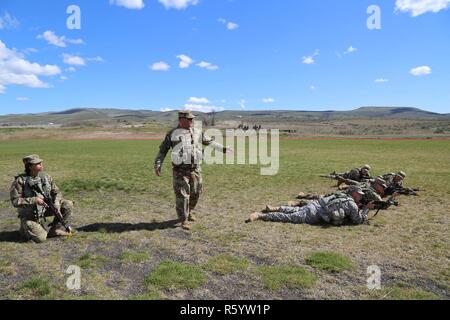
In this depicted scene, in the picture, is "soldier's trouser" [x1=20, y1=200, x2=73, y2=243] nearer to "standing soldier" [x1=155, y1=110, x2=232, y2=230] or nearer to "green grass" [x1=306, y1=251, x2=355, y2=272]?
"standing soldier" [x1=155, y1=110, x2=232, y2=230]

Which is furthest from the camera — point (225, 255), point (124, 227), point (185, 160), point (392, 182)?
point (392, 182)

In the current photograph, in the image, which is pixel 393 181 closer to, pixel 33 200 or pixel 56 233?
pixel 56 233

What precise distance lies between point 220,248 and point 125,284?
2399 mm

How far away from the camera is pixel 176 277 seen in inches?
273

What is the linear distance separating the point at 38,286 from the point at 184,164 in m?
4.47

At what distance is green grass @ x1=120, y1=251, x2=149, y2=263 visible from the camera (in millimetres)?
7899

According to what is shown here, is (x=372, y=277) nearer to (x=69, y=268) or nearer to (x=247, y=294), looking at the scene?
(x=247, y=294)

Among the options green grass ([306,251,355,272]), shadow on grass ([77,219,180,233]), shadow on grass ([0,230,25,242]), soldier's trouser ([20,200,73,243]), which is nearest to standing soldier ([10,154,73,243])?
soldier's trouser ([20,200,73,243])

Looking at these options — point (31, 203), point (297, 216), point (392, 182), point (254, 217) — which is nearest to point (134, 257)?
point (31, 203)

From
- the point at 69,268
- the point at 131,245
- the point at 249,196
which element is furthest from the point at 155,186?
the point at 69,268

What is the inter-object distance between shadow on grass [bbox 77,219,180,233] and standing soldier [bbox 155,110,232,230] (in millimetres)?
592

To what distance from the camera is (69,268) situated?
24.4 feet

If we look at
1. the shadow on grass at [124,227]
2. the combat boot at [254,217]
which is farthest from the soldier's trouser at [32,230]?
the combat boot at [254,217]

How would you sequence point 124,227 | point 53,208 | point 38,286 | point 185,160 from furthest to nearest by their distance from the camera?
point 124,227, point 185,160, point 53,208, point 38,286
